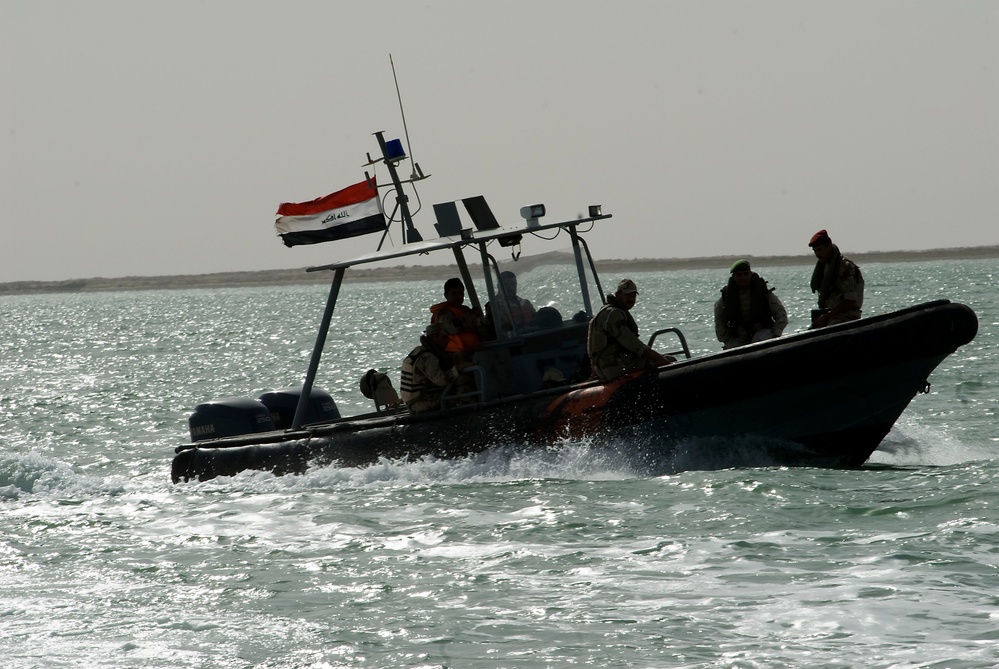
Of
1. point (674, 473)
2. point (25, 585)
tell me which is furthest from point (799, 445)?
point (25, 585)

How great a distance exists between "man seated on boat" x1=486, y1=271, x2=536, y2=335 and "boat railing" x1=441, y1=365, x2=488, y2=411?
390mm

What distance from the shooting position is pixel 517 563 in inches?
286

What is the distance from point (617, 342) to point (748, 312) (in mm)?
1301

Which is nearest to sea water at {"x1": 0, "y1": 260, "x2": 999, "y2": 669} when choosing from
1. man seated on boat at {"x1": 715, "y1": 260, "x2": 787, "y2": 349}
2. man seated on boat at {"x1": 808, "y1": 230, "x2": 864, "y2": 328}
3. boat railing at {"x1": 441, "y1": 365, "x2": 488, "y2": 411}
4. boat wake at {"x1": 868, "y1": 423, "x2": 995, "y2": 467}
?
boat wake at {"x1": 868, "y1": 423, "x2": 995, "y2": 467}

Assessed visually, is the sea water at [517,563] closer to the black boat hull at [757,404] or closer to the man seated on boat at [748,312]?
the black boat hull at [757,404]

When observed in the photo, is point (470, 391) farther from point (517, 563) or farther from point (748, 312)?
point (517, 563)

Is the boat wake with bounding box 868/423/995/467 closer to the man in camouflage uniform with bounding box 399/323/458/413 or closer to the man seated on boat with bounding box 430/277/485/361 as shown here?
the man seated on boat with bounding box 430/277/485/361

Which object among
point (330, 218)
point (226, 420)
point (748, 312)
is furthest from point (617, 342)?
point (226, 420)

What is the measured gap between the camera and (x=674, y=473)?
30.4 feet

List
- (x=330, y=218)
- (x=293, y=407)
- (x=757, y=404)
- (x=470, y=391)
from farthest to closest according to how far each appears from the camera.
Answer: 1. (x=293, y=407)
2. (x=330, y=218)
3. (x=470, y=391)
4. (x=757, y=404)

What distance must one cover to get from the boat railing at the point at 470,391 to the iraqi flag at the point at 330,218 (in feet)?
4.62

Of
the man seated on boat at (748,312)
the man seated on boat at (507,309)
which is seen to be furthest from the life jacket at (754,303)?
the man seated on boat at (507,309)

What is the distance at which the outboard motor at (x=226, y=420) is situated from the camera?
11.6 metres

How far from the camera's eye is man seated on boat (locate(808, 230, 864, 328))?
31.3 ft
